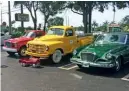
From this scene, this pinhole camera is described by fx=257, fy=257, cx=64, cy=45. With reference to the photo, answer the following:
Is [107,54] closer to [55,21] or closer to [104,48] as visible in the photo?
[104,48]

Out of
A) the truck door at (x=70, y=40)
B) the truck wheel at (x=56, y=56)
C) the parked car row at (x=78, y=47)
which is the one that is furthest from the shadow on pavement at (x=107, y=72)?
the truck door at (x=70, y=40)

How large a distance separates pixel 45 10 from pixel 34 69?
922 inches

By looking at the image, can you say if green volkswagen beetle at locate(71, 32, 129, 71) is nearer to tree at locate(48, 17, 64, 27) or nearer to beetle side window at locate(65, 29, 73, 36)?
beetle side window at locate(65, 29, 73, 36)

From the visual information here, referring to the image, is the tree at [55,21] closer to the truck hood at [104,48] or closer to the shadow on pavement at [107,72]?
the truck hood at [104,48]

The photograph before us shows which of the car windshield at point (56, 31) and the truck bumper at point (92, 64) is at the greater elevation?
the car windshield at point (56, 31)

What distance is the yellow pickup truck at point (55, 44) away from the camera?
39.4 ft

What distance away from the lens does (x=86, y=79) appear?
29.6 ft

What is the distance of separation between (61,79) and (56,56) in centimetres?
356

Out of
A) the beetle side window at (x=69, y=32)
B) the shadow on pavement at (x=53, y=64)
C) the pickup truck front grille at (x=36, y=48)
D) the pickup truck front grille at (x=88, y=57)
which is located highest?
the beetle side window at (x=69, y=32)

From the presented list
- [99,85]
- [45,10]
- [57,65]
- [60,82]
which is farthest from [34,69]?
[45,10]

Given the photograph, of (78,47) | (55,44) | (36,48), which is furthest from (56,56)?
(78,47)

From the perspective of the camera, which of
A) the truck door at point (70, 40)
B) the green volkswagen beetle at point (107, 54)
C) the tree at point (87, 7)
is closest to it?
the green volkswagen beetle at point (107, 54)

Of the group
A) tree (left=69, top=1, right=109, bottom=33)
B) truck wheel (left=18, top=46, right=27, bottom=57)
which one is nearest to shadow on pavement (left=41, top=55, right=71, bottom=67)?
truck wheel (left=18, top=46, right=27, bottom=57)

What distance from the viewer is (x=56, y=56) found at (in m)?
12.4
